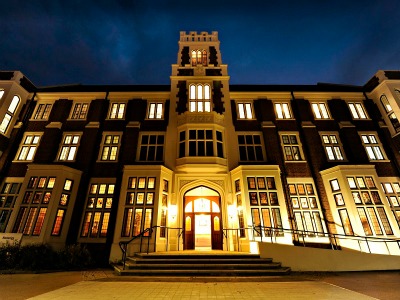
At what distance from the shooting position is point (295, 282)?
277 inches

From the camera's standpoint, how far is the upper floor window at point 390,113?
14509 mm

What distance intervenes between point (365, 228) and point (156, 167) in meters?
12.7

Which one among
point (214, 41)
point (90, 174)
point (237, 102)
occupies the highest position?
point (214, 41)

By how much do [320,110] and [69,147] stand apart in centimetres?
1985

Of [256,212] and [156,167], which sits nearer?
[256,212]

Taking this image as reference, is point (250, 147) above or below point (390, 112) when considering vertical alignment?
below

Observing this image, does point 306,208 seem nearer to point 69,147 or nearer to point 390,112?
point 390,112

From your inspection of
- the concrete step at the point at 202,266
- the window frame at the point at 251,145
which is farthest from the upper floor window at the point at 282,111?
the concrete step at the point at 202,266

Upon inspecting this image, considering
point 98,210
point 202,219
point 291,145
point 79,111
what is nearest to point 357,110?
point 291,145

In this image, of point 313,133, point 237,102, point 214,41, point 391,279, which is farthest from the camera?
point 214,41

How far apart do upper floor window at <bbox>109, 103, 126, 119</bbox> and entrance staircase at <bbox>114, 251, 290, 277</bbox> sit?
10666 mm

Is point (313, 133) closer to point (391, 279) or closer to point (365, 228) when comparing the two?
point (365, 228)

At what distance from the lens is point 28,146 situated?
14094 mm

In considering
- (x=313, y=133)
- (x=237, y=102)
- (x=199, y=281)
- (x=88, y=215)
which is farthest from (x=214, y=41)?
(x=199, y=281)
